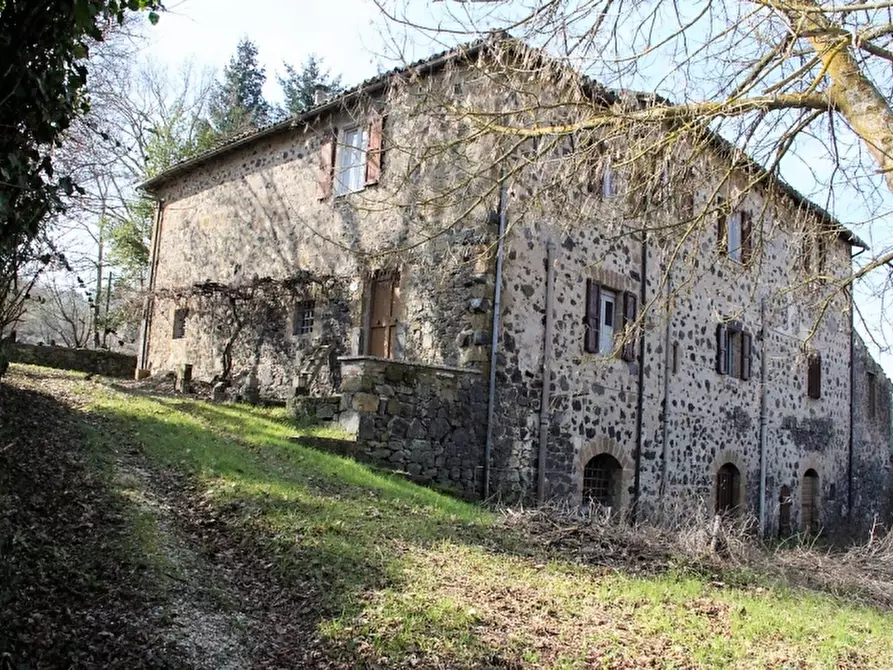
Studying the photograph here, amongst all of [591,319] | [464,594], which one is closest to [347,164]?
[591,319]

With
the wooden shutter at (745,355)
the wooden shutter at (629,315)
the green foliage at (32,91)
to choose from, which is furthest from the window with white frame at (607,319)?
the green foliage at (32,91)

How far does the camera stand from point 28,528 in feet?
16.8

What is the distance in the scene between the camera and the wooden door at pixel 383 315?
41.2 feet

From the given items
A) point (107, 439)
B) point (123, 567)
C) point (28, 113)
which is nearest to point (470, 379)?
point (107, 439)

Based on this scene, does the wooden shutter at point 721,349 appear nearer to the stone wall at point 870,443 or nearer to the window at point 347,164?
the stone wall at point 870,443

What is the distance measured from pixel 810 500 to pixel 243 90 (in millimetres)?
31651

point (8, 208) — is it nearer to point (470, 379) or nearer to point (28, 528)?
point (28, 528)

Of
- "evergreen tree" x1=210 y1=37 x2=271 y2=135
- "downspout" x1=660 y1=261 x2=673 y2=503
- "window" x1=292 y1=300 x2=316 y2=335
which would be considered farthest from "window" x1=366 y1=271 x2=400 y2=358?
"evergreen tree" x1=210 y1=37 x2=271 y2=135

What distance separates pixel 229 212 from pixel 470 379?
27.2ft

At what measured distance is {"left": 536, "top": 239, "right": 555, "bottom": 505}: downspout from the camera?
37.4 feet

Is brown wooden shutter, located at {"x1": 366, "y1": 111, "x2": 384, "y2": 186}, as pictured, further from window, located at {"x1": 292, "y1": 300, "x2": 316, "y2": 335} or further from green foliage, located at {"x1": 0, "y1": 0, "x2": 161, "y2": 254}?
green foliage, located at {"x1": 0, "y1": 0, "x2": 161, "y2": 254}

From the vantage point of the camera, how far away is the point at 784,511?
18047mm

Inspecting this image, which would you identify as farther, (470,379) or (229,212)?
(229,212)

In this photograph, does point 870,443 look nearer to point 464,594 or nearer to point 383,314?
point 383,314
